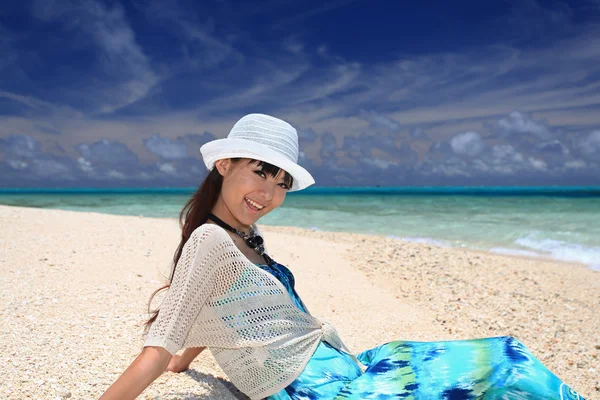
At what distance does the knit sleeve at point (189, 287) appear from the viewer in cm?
195

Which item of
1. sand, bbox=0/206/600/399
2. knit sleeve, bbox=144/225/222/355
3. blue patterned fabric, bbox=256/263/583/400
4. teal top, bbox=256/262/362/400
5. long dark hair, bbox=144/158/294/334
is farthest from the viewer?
sand, bbox=0/206/600/399

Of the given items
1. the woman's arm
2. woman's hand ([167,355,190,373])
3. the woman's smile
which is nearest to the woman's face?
the woman's smile

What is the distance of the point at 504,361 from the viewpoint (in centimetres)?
171

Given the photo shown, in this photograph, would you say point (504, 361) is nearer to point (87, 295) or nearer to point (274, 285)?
point (274, 285)

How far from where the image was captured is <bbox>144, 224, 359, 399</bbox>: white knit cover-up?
198 centimetres

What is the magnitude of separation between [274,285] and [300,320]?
25 centimetres

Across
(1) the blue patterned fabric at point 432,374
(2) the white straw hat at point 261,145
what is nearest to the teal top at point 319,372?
(1) the blue patterned fabric at point 432,374

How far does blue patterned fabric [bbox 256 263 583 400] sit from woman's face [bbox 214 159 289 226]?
29cm

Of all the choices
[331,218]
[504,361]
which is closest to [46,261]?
[504,361]

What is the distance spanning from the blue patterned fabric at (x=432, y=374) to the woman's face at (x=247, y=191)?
0.29 m

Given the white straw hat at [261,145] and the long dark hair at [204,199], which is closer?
the white straw hat at [261,145]

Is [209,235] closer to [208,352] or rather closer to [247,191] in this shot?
[247,191]

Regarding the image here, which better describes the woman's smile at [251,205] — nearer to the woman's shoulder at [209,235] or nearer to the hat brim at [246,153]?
the hat brim at [246,153]

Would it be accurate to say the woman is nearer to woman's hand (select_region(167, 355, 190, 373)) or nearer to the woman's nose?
the woman's nose
